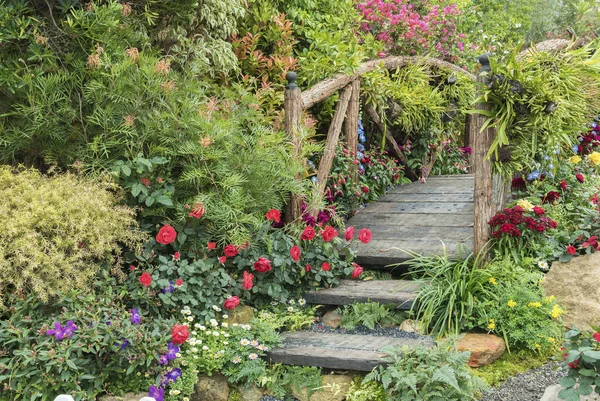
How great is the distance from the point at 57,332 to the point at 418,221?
135 inches

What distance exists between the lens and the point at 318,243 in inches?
199

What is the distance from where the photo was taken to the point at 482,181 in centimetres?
489

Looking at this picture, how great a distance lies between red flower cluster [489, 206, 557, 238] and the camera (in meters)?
4.76

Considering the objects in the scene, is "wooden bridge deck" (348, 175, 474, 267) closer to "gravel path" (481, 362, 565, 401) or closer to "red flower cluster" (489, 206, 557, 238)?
"red flower cluster" (489, 206, 557, 238)

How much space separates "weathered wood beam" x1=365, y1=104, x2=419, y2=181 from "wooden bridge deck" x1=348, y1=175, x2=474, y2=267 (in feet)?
0.82

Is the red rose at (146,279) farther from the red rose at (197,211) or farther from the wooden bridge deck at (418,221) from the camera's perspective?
the wooden bridge deck at (418,221)

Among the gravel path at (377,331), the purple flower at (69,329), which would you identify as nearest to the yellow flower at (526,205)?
the gravel path at (377,331)

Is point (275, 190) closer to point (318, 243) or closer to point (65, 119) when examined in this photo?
point (318, 243)

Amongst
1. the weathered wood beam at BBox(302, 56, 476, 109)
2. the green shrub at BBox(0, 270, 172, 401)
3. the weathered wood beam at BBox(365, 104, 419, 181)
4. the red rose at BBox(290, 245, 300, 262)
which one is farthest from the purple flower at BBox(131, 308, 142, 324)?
the weathered wood beam at BBox(365, 104, 419, 181)

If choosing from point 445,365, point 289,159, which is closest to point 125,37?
point 289,159

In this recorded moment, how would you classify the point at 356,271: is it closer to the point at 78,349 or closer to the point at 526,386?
the point at 526,386

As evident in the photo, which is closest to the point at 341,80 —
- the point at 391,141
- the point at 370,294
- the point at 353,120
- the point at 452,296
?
the point at 353,120

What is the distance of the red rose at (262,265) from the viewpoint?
178 inches

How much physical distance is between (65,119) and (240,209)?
4.19ft
